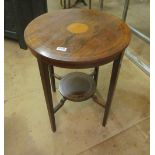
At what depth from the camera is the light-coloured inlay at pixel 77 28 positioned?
3.40ft

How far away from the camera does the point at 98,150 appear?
4.00 ft

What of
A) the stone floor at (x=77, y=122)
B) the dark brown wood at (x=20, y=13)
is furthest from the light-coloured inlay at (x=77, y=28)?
the dark brown wood at (x=20, y=13)

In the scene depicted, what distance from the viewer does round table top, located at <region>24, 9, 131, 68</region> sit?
2.87 ft

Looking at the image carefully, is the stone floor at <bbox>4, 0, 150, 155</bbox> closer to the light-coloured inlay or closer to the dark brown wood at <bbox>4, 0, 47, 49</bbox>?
the dark brown wood at <bbox>4, 0, 47, 49</bbox>

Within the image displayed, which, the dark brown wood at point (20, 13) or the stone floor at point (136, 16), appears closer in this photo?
the dark brown wood at point (20, 13)

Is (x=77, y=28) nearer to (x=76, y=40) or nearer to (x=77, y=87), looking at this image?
(x=76, y=40)

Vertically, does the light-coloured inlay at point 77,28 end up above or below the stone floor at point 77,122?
above

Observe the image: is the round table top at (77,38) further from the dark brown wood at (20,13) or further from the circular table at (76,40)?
the dark brown wood at (20,13)

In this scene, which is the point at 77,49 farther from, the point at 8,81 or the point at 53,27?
the point at 8,81

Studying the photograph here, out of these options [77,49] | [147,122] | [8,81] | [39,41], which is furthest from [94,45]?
[8,81]

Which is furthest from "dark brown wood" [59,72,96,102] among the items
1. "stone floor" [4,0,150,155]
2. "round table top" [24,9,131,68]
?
"round table top" [24,9,131,68]

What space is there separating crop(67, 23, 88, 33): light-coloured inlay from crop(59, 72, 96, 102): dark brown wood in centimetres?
46

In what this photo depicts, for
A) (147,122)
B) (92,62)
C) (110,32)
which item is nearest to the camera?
(92,62)

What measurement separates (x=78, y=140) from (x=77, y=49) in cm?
65
